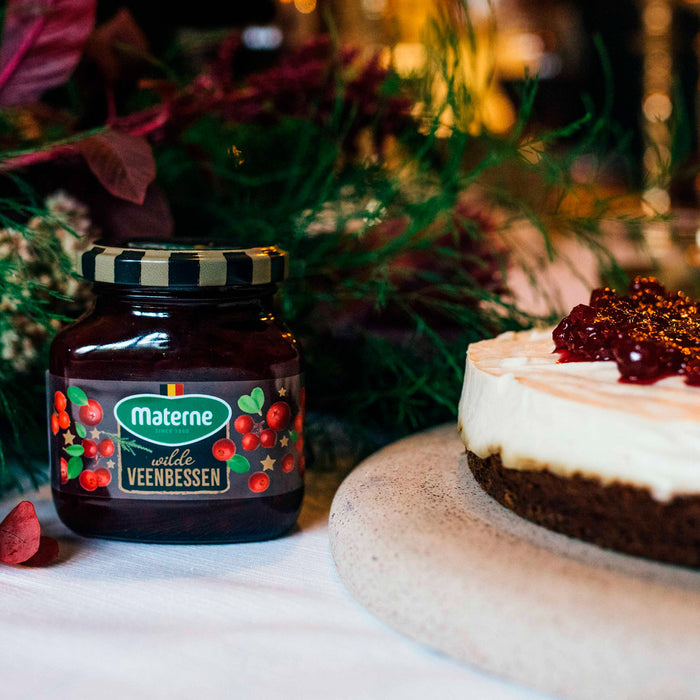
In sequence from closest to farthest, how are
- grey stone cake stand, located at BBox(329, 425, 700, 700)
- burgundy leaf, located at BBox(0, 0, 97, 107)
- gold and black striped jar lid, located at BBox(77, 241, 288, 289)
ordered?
grey stone cake stand, located at BBox(329, 425, 700, 700) < gold and black striped jar lid, located at BBox(77, 241, 288, 289) < burgundy leaf, located at BBox(0, 0, 97, 107)

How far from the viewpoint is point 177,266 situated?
400 millimetres

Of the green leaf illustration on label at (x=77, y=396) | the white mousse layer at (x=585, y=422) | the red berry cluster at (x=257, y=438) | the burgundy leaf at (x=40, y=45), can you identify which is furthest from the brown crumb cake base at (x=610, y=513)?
the burgundy leaf at (x=40, y=45)

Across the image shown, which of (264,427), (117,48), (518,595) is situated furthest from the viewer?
(117,48)

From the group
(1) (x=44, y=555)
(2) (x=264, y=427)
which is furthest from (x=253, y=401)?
(1) (x=44, y=555)

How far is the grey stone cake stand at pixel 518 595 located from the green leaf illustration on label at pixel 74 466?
137 millimetres

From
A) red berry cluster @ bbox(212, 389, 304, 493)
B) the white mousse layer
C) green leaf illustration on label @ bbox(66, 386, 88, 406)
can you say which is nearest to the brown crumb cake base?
the white mousse layer

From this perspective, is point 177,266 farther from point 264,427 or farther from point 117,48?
point 117,48

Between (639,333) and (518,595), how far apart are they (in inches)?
6.6

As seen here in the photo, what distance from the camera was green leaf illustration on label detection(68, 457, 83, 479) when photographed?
43 centimetres

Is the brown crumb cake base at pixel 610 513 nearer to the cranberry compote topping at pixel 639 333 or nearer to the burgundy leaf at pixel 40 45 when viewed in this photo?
the cranberry compote topping at pixel 639 333

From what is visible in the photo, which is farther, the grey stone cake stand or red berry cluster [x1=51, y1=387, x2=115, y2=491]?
red berry cluster [x1=51, y1=387, x2=115, y2=491]

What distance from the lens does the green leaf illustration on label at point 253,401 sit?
417 millimetres

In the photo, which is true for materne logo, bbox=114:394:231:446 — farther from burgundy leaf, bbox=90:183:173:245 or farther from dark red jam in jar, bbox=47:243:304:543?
burgundy leaf, bbox=90:183:173:245

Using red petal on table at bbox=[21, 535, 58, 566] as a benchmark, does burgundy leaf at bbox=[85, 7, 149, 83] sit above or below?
above
